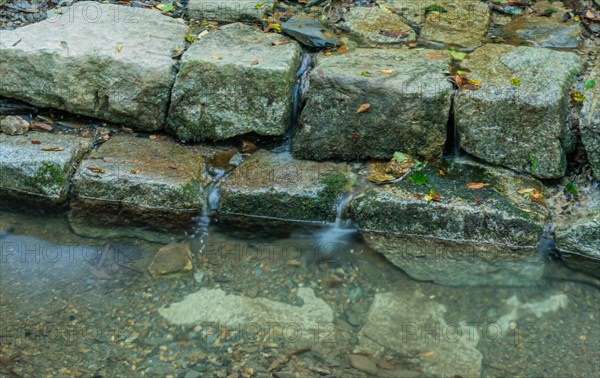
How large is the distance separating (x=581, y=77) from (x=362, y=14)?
5.70ft

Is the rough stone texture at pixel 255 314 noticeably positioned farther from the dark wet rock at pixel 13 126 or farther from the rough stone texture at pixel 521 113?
the dark wet rock at pixel 13 126

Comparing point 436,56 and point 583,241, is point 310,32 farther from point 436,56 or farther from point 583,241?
point 583,241

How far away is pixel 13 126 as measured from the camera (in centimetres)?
471

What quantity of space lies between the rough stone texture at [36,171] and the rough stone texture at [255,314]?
4.41 feet

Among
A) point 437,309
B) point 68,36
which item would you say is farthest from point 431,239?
point 68,36

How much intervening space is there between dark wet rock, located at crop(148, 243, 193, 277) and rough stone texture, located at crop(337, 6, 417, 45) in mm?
2107

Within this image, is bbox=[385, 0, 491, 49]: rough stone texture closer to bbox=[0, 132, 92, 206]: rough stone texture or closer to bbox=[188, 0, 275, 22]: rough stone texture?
bbox=[188, 0, 275, 22]: rough stone texture

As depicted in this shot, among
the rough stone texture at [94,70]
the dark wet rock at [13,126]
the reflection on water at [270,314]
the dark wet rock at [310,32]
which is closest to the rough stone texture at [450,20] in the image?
the dark wet rock at [310,32]

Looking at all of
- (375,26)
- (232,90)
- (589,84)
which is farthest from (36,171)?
(589,84)

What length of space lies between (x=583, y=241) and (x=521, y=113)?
0.91m

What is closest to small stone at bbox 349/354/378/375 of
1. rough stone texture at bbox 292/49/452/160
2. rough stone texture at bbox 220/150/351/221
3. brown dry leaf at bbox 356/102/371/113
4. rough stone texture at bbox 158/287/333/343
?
rough stone texture at bbox 158/287/333/343

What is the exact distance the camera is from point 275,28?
504 cm

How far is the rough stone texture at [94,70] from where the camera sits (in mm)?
4660

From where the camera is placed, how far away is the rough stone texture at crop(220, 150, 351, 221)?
169 inches
